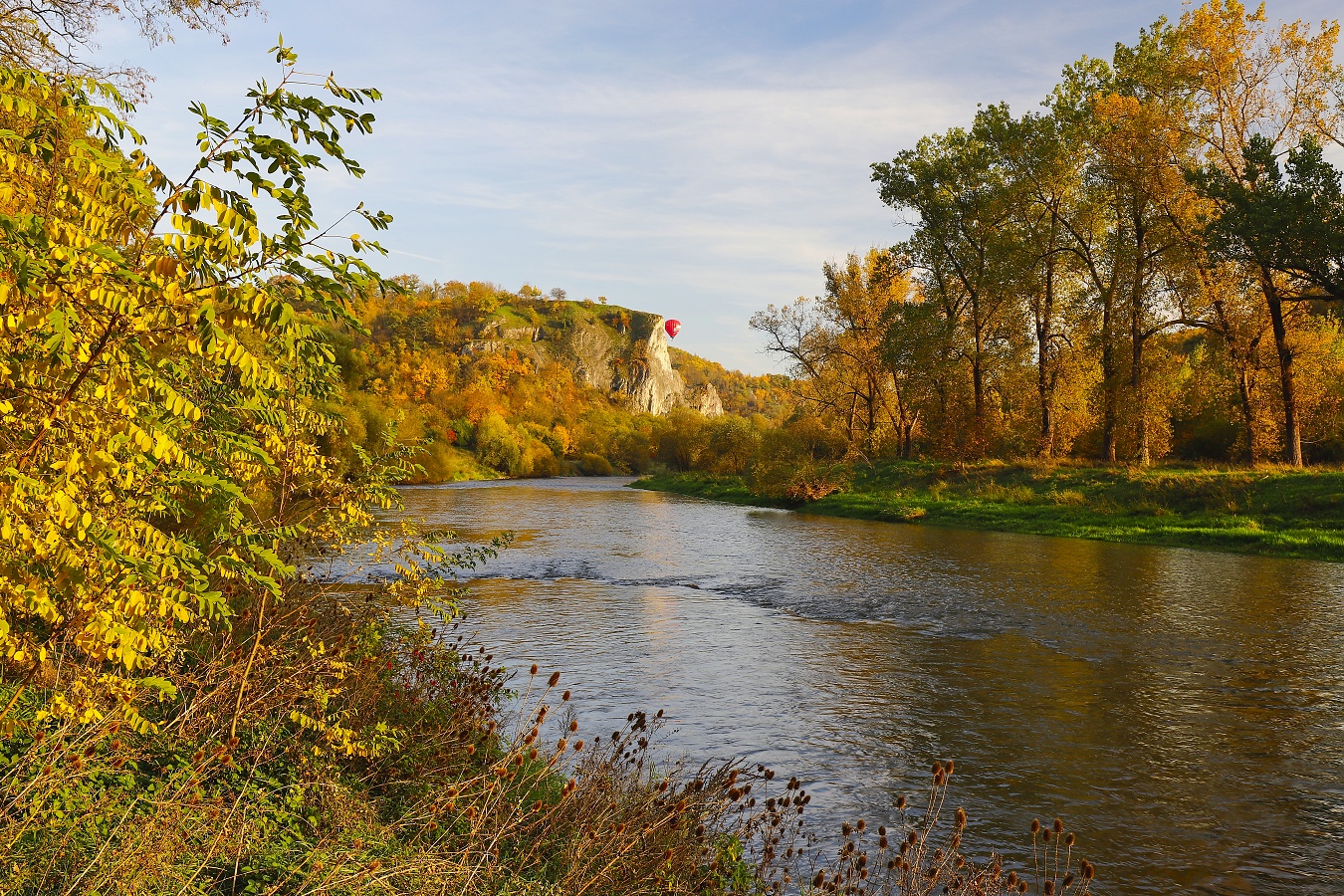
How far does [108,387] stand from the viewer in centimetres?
355

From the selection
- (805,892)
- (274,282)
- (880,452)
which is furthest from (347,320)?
(880,452)

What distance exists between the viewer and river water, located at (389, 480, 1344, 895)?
6.53m

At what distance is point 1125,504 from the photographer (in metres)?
28.1

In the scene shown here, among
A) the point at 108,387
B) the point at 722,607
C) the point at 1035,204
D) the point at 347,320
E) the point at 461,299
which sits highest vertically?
the point at 461,299

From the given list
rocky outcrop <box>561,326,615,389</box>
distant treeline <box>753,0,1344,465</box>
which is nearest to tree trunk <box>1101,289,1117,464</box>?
distant treeline <box>753,0,1344,465</box>

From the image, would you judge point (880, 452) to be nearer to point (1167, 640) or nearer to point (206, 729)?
point (1167, 640)

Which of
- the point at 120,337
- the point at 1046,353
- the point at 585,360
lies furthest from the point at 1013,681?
the point at 585,360

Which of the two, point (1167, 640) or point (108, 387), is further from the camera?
point (1167, 640)

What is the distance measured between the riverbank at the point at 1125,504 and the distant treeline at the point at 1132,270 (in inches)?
147

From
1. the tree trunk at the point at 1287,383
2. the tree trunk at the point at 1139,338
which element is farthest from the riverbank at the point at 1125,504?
the tree trunk at the point at 1287,383

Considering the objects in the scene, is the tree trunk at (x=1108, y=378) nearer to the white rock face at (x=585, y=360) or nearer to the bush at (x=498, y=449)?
the bush at (x=498, y=449)

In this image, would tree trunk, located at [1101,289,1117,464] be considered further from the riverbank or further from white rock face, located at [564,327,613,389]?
white rock face, located at [564,327,613,389]

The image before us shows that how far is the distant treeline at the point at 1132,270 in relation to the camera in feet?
90.2

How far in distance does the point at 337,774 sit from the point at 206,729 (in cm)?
101
